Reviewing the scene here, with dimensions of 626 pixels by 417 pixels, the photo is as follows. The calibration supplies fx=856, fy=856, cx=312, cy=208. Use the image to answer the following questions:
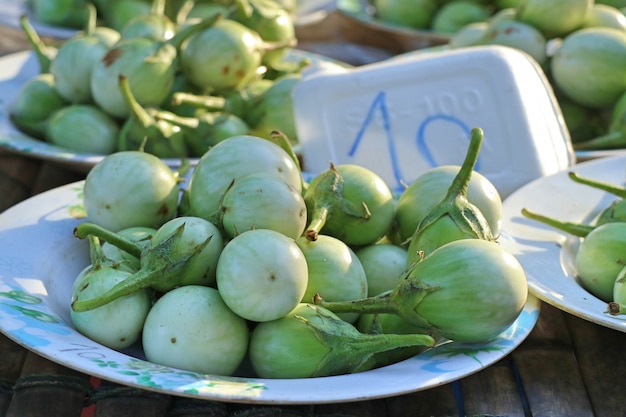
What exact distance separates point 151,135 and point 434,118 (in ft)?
1.20

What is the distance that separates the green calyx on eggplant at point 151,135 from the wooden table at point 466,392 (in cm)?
39

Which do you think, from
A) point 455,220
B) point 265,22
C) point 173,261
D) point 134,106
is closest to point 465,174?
point 455,220

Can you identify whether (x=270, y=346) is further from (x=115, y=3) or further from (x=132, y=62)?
(x=115, y=3)

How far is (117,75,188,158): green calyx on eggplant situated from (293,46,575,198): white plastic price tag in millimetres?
164

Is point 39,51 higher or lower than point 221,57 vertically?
lower

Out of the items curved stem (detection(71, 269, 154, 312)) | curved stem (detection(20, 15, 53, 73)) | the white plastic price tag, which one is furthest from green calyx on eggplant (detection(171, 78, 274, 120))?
curved stem (detection(71, 269, 154, 312))

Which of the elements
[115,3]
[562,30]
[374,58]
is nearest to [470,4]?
[374,58]

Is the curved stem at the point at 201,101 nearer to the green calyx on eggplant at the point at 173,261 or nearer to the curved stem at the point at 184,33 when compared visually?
the curved stem at the point at 184,33

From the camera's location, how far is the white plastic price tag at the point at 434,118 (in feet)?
3.55

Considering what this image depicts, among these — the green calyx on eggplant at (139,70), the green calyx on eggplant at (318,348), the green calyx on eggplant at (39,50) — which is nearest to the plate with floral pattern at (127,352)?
the green calyx on eggplant at (318,348)

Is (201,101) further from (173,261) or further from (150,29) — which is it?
(173,261)

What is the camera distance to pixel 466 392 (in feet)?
2.42

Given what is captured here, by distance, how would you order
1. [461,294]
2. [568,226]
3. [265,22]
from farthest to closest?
[265,22]
[568,226]
[461,294]

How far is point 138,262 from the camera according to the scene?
0.77m
